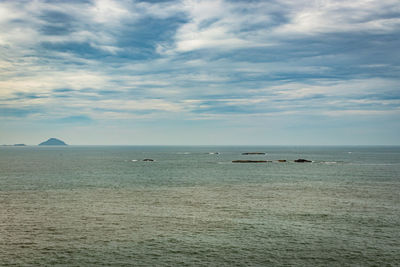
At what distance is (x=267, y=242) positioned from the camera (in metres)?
34.5

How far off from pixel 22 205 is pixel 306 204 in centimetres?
4260

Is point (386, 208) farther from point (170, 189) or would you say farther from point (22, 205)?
point (22, 205)

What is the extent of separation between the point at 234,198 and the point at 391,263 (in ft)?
109

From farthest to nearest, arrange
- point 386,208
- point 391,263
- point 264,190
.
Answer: point 264,190 < point 386,208 < point 391,263

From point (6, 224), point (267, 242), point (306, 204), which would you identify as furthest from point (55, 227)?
point (306, 204)

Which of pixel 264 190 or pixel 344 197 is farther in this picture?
pixel 264 190

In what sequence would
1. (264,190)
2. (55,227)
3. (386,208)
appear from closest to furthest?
1. (55,227)
2. (386,208)
3. (264,190)

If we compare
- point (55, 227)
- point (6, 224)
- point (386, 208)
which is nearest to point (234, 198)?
point (386, 208)

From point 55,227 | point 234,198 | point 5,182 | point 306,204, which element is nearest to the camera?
point 55,227

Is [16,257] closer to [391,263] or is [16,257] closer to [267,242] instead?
[267,242]

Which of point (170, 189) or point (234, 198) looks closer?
point (234, 198)

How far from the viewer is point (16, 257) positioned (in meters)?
30.3

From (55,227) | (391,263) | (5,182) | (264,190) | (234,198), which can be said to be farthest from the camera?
(5,182)

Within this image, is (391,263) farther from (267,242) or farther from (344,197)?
(344,197)
